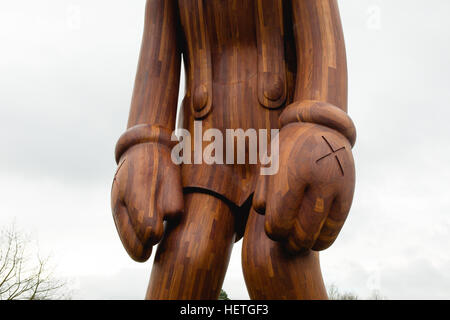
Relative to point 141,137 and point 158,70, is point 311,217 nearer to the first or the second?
point 141,137

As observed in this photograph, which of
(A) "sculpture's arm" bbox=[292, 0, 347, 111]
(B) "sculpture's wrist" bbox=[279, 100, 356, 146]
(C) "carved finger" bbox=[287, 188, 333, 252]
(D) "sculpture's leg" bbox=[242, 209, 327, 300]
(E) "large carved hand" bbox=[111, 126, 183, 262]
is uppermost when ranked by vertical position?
(A) "sculpture's arm" bbox=[292, 0, 347, 111]

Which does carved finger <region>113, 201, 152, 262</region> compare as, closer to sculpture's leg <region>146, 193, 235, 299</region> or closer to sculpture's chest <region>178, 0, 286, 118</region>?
sculpture's leg <region>146, 193, 235, 299</region>

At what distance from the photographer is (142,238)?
1881 millimetres

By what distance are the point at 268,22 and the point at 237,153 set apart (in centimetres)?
57

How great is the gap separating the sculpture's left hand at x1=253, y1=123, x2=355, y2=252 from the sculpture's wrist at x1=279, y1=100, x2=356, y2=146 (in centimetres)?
3

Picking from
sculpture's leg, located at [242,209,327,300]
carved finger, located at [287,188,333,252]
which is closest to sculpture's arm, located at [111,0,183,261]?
sculpture's leg, located at [242,209,327,300]

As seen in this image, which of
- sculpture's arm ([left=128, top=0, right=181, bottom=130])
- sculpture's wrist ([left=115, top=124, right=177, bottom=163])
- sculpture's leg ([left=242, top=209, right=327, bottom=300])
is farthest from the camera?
sculpture's arm ([left=128, top=0, right=181, bottom=130])

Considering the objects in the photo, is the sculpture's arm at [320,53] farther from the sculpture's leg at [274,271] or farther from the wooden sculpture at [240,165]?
the sculpture's leg at [274,271]

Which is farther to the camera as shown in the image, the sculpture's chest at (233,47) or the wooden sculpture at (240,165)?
the sculpture's chest at (233,47)

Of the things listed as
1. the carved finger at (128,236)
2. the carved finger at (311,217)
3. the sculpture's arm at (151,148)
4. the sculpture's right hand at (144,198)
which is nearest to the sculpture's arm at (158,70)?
the sculpture's arm at (151,148)

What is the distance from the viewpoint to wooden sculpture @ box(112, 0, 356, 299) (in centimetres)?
174

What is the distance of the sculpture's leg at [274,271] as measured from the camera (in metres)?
1.84

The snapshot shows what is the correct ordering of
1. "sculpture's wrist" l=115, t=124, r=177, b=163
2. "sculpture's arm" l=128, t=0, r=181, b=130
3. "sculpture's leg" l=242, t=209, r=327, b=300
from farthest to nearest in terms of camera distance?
"sculpture's arm" l=128, t=0, r=181, b=130 < "sculpture's wrist" l=115, t=124, r=177, b=163 < "sculpture's leg" l=242, t=209, r=327, b=300
